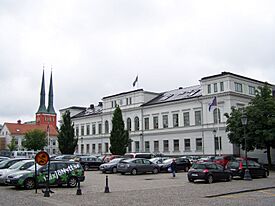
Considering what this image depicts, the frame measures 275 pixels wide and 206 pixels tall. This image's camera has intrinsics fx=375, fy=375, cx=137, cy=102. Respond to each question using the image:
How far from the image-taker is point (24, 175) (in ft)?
67.2

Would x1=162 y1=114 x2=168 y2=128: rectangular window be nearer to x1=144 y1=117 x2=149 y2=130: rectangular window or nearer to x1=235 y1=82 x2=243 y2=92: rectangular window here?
x1=144 y1=117 x2=149 y2=130: rectangular window

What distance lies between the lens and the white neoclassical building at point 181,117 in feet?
186

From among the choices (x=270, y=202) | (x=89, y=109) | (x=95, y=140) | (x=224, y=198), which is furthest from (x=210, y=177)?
(x=89, y=109)

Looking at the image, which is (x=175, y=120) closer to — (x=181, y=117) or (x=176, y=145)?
(x=181, y=117)

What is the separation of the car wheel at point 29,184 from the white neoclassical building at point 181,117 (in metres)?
35.2

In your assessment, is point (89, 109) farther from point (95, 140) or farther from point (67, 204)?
point (67, 204)

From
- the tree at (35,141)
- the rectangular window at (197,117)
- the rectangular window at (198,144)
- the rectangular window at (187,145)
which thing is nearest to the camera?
the rectangular window at (198,144)

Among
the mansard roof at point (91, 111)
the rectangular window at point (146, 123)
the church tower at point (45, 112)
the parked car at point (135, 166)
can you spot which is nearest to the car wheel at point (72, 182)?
the parked car at point (135, 166)

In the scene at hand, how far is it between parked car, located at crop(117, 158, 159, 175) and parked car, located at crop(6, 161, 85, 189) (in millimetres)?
11091

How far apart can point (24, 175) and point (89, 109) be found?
7196 cm

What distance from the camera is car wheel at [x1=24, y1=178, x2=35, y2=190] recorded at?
20.4 metres

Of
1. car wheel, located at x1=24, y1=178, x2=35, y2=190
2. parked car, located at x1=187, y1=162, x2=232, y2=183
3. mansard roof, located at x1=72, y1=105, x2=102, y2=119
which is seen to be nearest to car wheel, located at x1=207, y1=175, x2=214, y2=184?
parked car, located at x1=187, y1=162, x2=232, y2=183

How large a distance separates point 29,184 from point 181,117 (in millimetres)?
44942

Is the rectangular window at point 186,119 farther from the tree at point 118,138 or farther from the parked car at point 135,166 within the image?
the parked car at point 135,166
